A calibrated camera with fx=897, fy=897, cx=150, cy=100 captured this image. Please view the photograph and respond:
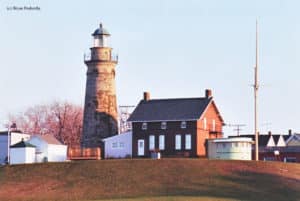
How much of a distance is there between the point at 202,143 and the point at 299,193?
24779 millimetres

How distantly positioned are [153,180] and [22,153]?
65.3 feet

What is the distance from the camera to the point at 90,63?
9488 cm

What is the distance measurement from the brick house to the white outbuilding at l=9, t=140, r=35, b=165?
10576mm

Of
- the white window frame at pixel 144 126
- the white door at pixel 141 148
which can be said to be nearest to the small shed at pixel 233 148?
the white door at pixel 141 148

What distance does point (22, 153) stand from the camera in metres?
83.5

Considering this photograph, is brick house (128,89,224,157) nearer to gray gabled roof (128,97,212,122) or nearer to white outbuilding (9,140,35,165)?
gray gabled roof (128,97,212,122)

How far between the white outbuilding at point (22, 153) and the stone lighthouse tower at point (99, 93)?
1061 centimetres

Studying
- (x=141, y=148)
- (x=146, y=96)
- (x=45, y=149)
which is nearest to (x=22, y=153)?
(x=45, y=149)

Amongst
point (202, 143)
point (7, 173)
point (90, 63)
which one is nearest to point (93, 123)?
point (90, 63)

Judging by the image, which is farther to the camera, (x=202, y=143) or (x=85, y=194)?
(x=202, y=143)

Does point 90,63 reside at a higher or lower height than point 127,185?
higher

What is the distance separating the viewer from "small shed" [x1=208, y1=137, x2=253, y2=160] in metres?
83.5

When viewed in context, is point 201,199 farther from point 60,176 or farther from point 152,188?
point 60,176

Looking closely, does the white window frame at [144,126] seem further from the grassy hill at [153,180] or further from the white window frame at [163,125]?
the grassy hill at [153,180]
